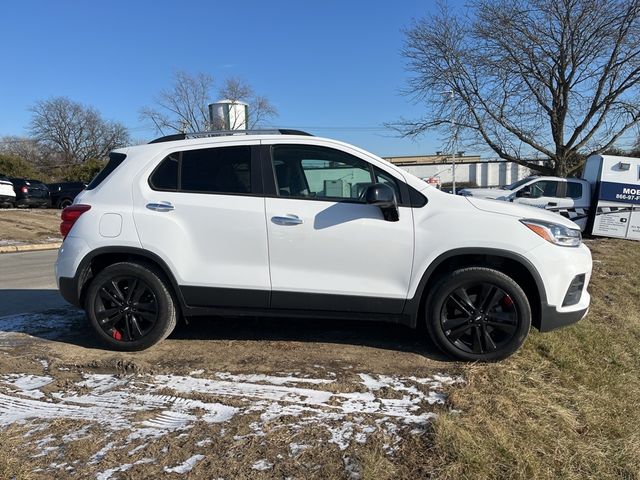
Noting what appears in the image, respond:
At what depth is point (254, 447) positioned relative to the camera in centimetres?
286

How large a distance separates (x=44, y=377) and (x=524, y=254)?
3.78 m

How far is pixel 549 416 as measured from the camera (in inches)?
129

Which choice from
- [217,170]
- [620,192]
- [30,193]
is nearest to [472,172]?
[620,192]

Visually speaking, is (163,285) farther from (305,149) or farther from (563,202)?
(563,202)

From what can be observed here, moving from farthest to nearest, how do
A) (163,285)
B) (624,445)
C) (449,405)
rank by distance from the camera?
(163,285) < (449,405) < (624,445)

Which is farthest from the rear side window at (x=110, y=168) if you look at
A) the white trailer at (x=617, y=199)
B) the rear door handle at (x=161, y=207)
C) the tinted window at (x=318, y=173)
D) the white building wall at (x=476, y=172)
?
the white building wall at (x=476, y=172)

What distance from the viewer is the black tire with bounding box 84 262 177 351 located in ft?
13.9

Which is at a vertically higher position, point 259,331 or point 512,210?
point 512,210

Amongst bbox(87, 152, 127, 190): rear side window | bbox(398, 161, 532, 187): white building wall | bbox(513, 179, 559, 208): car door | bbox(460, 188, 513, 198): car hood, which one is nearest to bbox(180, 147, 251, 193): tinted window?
bbox(87, 152, 127, 190): rear side window

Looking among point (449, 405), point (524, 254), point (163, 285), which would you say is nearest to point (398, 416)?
point (449, 405)

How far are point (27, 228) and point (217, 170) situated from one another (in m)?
15.8

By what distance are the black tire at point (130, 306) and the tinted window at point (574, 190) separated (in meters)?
14.9

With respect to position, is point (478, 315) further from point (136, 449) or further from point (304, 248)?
point (136, 449)

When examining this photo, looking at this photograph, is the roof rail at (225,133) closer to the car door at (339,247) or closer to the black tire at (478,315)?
the car door at (339,247)
